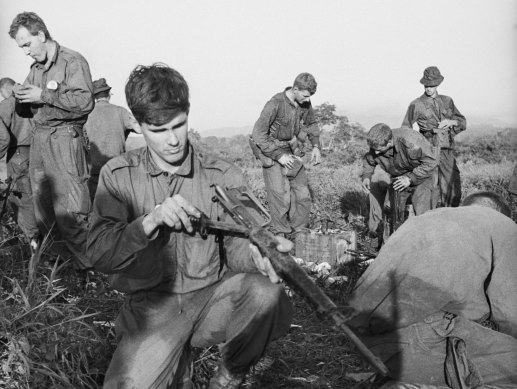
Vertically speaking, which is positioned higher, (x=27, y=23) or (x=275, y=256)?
(x=27, y=23)

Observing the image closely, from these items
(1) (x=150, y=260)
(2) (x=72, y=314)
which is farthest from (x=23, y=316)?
(1) (x=150, y=260)

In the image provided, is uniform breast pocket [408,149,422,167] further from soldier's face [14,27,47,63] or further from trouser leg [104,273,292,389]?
trouser leg [104,273,292,389]

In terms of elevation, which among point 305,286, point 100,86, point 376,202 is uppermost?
point 100,86

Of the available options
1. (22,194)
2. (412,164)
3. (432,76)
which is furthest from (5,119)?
(432,76)

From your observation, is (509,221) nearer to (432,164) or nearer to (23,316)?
(23,316)

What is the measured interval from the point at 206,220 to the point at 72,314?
1768 mm

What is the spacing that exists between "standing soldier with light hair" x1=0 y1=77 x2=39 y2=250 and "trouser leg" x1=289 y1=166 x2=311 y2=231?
11.7ft

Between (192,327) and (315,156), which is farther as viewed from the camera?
(315,156)

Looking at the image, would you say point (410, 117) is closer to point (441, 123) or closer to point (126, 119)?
Answer: point (441, 123)

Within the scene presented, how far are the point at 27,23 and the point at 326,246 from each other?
3.93 meters

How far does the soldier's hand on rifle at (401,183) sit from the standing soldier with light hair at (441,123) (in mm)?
1847

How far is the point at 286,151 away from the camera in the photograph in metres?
7.82

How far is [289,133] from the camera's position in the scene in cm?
784

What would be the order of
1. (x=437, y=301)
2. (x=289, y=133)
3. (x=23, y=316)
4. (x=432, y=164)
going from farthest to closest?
(x=289, y=133), (x=432, y=164), (x=23, y=316), (x=437, y=301)
